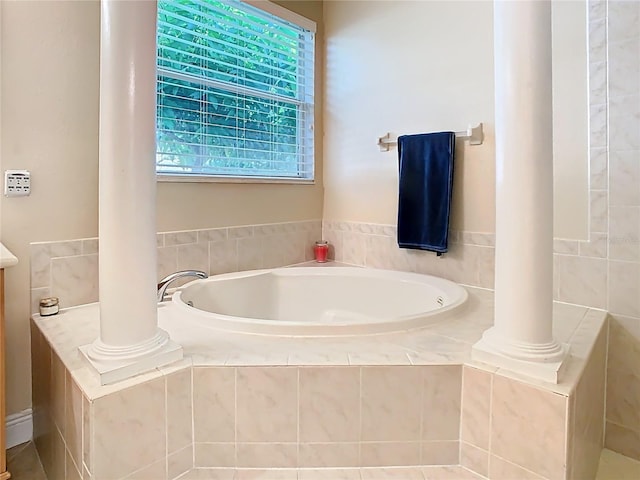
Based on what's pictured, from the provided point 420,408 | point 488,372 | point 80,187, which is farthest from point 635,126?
point 80,187

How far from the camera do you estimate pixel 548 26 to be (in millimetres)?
1282

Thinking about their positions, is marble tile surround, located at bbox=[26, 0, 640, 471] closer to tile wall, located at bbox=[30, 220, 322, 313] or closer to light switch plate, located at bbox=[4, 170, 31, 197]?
tile wall, located at bbox=[30, 220, 322, 313]

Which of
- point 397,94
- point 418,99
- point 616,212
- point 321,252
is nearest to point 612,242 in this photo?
point 616,212

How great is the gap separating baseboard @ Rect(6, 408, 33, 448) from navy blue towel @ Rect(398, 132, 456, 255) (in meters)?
2.09

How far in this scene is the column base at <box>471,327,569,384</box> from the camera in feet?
4.14

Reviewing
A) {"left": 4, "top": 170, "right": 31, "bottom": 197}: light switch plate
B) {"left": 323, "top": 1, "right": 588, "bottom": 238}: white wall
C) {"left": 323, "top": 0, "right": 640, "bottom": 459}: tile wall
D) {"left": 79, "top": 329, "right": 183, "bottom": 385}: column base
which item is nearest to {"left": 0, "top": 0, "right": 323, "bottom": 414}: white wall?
{"left": 4, "top": 170, "right": 31, "bottom": 197}: light switch plate

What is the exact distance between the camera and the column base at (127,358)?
1.25 m

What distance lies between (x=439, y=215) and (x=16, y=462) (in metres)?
2.30

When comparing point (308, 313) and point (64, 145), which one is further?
point (308, 313)

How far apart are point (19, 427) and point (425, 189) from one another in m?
2.33

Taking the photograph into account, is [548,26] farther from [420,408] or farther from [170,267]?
[170,267]

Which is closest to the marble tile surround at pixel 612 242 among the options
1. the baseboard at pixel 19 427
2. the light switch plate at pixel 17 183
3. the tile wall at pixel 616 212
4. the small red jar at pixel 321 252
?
the tile wall at pixel 616 212

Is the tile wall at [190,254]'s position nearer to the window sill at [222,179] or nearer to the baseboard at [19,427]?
the window sill at [222,179]

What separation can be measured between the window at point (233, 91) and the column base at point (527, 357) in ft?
5.93
